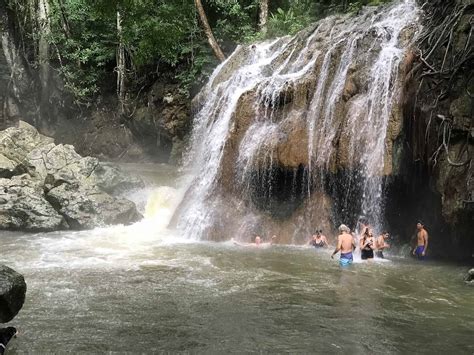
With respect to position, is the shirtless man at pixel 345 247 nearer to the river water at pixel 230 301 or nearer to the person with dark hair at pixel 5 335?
the river water at pixel 230 301

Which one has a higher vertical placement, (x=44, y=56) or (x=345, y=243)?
(x=44, y=56)

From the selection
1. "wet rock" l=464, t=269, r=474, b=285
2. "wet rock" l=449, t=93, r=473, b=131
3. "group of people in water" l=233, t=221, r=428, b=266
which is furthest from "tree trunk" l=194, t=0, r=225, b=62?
"wet rock" l=464, t=269, r=474, b=285

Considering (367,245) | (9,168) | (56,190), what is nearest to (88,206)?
(56,190)

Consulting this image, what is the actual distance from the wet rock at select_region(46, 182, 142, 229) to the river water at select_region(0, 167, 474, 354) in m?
2.38

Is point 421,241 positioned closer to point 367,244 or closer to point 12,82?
point 367,244

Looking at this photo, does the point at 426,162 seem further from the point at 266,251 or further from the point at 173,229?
the point at 173,229

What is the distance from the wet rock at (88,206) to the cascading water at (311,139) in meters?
1.92

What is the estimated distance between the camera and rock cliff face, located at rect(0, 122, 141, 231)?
14523 mm

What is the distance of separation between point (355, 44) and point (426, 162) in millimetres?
4493

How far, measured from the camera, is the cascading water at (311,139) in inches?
496

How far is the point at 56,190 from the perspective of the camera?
50.0 ft

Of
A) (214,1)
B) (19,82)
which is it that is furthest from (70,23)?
(214,1)

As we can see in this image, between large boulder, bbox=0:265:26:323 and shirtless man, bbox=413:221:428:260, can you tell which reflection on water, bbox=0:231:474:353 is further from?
large boulder, bbox=0:265:26:323

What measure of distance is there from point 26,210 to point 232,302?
8.94m
